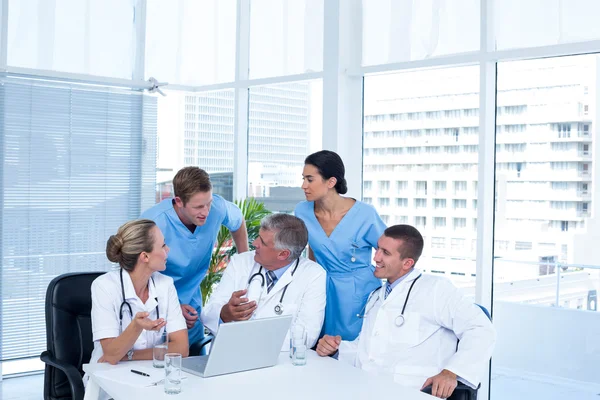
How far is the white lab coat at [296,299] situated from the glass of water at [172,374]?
0.84 metres

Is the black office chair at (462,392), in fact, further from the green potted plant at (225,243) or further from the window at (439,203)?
the green potted plant at (225,243)

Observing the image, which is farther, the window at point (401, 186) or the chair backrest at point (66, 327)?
the window at point (401, 186)

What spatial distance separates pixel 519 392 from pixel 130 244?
2499mm

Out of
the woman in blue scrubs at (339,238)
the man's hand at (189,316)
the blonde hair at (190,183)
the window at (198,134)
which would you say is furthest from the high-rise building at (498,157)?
the man's hand at (189,316)

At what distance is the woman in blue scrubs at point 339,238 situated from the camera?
3559mm

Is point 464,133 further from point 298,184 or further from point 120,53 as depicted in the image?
point 120,53

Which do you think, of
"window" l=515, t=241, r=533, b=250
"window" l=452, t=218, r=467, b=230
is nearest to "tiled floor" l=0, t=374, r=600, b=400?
"window" l=515, t=241, r=533, b=250

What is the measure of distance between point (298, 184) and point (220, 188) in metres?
0.83

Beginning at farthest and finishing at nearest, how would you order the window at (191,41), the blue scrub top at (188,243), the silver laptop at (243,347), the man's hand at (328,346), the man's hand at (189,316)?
1. the window at (191,41)
2. the blue scrub top at (188,243)
3. the man's hand at (189,316)
4. the man's hand at (328,346)
5. the silver laptop at (243,347)

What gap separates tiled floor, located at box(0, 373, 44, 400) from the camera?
4.58 metres

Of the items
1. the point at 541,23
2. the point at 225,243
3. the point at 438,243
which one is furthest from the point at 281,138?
the point at 541,23

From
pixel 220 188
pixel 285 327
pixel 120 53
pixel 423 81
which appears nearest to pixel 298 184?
pixel 220 188

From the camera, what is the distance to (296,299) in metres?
3.24

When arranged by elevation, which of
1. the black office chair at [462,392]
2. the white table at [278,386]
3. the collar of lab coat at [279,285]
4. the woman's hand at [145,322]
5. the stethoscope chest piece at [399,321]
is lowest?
the black office chair at [462,392]
